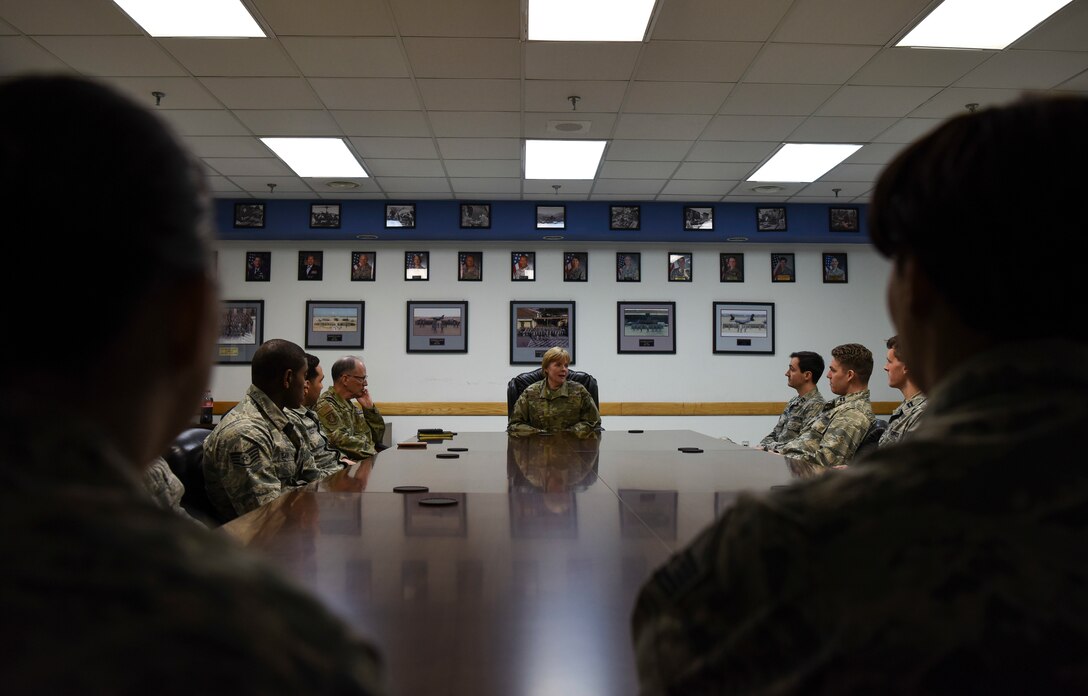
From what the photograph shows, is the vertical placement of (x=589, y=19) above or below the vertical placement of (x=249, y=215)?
above

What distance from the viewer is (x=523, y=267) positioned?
7488mm

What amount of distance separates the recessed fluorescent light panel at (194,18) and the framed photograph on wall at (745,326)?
5308 millimetres

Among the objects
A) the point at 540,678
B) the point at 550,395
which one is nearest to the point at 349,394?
the point at 550,395

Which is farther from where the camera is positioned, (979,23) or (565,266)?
(565,266)

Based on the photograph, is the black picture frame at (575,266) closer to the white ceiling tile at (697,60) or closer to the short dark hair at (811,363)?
the short dark hair at (811,363)

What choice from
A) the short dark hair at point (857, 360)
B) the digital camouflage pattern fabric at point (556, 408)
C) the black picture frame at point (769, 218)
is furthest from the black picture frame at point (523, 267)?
the short dark hair at point (857, 360)

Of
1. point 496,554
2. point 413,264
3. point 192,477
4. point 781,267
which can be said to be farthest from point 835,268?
point 496,554

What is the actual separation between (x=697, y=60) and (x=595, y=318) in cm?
371

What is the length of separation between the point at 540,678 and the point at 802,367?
4.78m

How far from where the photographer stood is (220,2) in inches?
136

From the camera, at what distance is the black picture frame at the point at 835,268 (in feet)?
25.2

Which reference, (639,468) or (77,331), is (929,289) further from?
(639,468)

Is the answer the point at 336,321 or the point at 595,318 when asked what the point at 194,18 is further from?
the point at 595,318

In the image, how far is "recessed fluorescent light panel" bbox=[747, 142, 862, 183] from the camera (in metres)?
5.59
